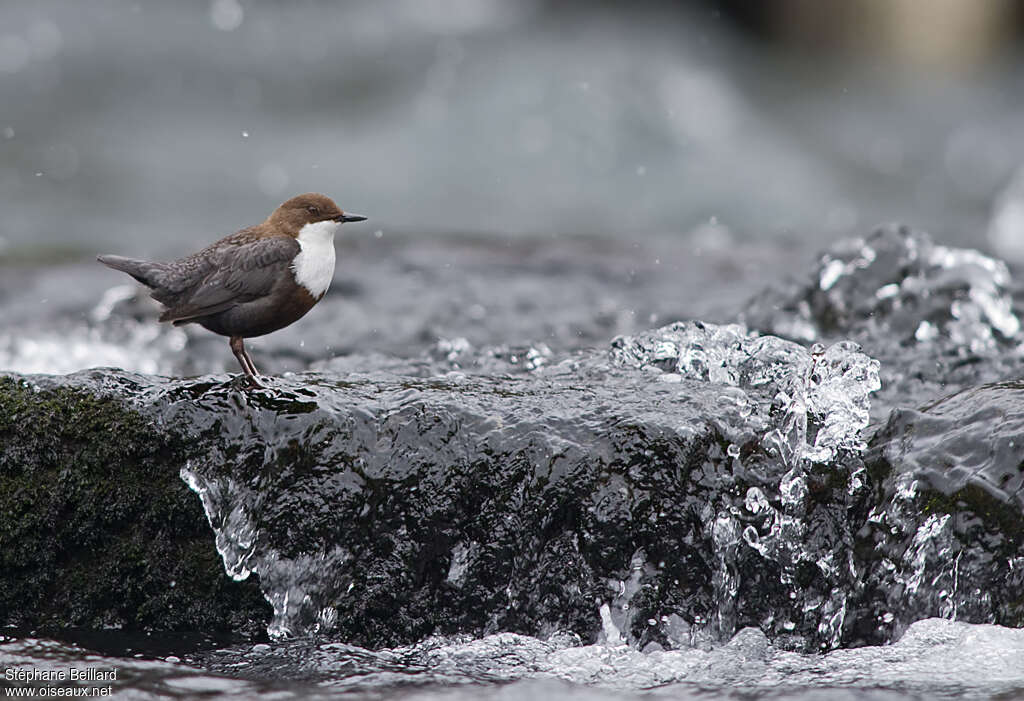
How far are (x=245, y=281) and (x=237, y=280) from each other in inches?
1.2

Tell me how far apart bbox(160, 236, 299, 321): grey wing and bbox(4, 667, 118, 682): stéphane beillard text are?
1.30m

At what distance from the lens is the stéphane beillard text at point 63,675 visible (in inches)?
129

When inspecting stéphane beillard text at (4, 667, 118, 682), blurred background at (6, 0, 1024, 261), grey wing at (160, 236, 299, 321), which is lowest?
stéphane beillard text at (4, 667, 118, 682)

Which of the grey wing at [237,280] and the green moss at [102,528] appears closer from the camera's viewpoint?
the green moss at [102,528]

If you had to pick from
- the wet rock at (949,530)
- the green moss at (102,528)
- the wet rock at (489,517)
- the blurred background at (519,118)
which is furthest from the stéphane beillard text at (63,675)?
the blurred background at (519,118)

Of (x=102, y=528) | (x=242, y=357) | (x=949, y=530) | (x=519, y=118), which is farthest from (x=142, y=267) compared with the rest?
(x=519, y=118)

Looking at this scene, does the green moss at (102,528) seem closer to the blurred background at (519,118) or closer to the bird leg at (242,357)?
the bird leg at (242,357)

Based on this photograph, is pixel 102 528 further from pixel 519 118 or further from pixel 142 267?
pixel 519 118

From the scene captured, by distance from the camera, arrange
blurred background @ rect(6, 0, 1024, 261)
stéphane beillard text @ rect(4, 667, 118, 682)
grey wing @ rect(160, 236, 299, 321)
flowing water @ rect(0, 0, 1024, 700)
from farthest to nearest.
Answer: blurred background @ rect(6, 0, 1024, 261) → grey wing @ rect(160, 236, 299, 321) → flowing water @ rect(0, 0, 1024, 700) → stéphane beillard text @ rect(4, 667, 118, 682)

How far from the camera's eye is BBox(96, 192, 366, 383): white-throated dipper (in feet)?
13.5

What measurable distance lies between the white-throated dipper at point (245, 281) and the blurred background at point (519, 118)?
618cm

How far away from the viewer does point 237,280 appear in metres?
4.10

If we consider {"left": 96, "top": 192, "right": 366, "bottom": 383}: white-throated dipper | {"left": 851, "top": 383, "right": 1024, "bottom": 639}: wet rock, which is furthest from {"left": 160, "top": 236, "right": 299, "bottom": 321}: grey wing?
A: {"left": 851, "top": 383, "right": 1024, "bottom": 639}: wet rock

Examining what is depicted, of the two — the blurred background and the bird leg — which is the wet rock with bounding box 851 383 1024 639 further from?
the blurred background
